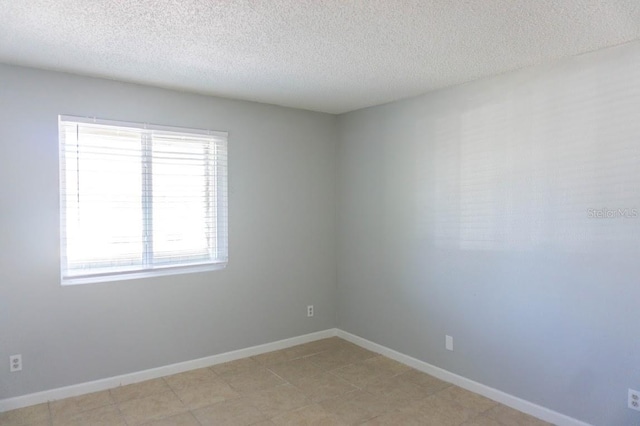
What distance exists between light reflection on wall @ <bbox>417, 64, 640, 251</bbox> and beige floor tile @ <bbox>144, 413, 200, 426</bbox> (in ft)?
7.45

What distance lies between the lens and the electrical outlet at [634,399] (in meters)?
2.40

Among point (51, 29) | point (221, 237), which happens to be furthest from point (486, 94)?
point (51, 29)

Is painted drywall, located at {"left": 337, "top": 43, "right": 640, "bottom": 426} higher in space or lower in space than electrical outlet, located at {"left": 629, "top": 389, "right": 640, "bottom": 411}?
higher

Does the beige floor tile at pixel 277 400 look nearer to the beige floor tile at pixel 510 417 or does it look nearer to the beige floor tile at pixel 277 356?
the beige floor tile at pixel 277 356

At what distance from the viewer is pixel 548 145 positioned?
9.08 ft

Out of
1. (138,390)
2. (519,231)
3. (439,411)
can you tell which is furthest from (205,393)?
(519,231)

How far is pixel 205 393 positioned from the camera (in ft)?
10.4

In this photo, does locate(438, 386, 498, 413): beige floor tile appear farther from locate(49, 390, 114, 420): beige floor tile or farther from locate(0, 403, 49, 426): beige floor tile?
locate(0, 403, 49, 426): beige floor tile

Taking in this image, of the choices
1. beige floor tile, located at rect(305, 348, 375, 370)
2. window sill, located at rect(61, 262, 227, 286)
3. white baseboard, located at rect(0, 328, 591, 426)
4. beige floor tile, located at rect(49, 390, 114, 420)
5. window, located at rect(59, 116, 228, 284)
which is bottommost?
beige floor tile, located at rect(305, 348, 375, 370)

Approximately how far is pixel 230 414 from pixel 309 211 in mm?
2101

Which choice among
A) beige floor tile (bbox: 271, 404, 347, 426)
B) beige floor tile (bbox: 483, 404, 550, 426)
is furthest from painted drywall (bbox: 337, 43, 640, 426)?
beige floor tile (bbox: 271, 404, 347, 426)

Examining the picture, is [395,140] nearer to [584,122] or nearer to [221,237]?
[584,122]

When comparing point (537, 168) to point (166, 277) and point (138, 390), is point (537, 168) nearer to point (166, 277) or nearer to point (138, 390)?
point (166, 277)

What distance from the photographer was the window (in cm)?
312
